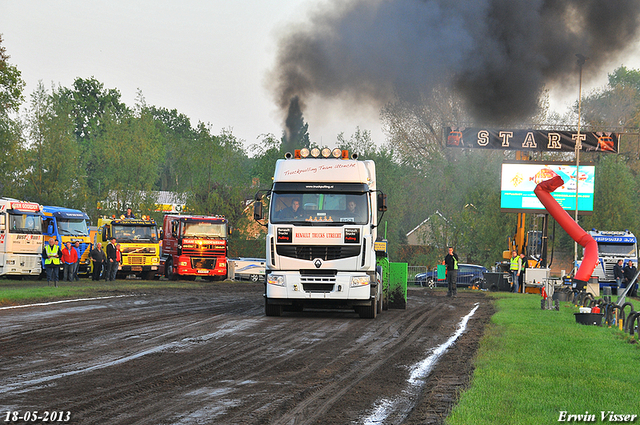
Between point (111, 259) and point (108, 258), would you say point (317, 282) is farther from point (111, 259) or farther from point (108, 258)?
point (108, 258)

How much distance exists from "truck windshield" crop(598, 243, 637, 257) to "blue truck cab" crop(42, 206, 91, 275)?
1102 inches

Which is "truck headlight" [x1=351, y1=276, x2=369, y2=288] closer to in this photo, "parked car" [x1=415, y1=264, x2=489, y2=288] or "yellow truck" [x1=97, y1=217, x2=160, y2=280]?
"yellow truck" [x1=97, y1=217, x2=160, y2=280]

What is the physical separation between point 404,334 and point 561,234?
47.6 m

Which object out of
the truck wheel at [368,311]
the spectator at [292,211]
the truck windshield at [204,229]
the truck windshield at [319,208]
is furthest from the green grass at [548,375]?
the truck windshield at [204,229]

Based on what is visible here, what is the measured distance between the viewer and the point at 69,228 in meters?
37.8

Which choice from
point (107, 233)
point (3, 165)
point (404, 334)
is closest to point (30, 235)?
point (107, 233)

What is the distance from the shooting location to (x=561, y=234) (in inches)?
2368

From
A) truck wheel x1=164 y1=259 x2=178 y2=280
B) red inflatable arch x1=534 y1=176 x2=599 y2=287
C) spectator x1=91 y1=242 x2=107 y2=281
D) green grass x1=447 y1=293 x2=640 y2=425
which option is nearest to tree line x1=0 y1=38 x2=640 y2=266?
truck wheel x1=164 y1=259 x2=178 y2=280

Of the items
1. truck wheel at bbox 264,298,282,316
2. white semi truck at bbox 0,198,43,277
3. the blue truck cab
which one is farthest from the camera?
the blue truck cab

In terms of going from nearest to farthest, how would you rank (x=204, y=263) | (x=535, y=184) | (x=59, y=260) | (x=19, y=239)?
(x=59, y=260) → (x=19, y=239) → (x=204, y=263) → (x=535, y=184)

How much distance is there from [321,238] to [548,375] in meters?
8.05

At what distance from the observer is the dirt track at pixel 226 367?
25.9 ft

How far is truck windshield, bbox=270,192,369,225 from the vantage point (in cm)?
1762

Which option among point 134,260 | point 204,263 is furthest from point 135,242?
point 204,263
